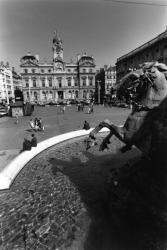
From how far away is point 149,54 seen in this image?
34125mm

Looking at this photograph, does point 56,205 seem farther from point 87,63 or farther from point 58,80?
point 87,63

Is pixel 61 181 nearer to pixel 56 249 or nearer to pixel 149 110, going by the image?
pixel 56 249

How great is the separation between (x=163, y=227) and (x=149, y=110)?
2.70 m

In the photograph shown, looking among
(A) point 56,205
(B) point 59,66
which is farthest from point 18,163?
(B) point 59,66

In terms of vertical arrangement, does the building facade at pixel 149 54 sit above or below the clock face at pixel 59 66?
below

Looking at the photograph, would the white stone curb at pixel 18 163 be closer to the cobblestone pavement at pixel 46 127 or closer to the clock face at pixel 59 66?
the cobblestone pavement at pixel 46 127

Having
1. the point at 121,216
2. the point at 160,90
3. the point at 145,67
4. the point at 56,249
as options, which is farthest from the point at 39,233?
the point at 145,67

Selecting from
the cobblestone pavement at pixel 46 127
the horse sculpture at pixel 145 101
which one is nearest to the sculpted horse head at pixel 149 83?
the horse sculpture at pixel 145 101

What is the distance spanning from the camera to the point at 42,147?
8938mm

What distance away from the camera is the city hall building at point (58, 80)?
237ft

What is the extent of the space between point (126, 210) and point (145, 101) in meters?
2.91

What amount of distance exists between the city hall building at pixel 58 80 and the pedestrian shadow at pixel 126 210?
72.1 m

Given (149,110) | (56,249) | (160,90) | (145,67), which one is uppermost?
(145,67)

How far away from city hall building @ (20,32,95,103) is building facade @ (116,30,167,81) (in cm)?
3178
